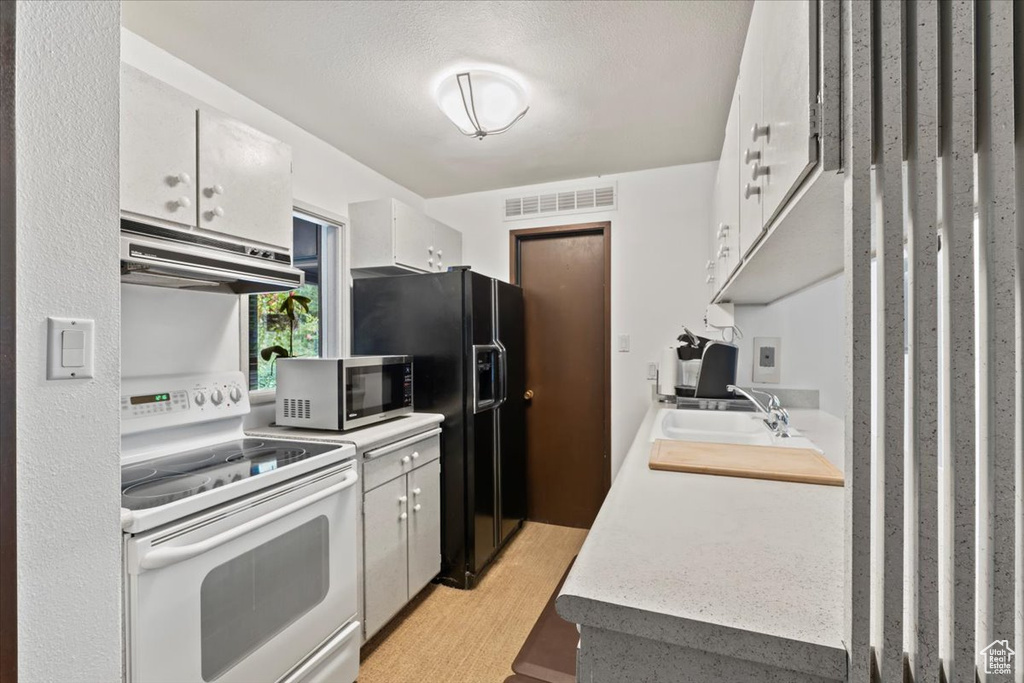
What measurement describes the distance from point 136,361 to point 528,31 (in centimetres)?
181

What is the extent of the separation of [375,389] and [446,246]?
1.34m

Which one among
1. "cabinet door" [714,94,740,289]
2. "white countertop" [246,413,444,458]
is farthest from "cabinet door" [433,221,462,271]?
"cabinet door" [714,94,740,289]

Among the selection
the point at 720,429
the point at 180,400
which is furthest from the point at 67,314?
the point at 720,429

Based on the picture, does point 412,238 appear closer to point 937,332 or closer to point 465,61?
point 465,61

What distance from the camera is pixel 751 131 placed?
45.6 inches

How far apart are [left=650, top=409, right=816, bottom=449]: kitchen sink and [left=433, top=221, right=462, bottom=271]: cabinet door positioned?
1.70m

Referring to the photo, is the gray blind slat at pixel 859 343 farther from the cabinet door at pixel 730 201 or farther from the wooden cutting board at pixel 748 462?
the cabinet door at pixel 730 201

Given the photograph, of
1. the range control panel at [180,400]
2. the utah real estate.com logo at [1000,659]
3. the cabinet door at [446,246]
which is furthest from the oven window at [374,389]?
the utah real estate.com logo at [1000,659]

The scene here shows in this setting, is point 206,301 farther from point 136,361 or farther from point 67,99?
point 67,99

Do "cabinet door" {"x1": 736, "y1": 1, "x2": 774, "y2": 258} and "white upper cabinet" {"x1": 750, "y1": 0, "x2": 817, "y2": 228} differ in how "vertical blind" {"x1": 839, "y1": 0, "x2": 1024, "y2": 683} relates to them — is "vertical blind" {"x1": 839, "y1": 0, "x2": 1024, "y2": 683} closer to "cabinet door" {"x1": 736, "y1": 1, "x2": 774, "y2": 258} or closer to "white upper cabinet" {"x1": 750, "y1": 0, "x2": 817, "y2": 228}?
"white upper cabinet" {"x1": 750, "y1": 0, "x2": 817, "y2": 228}

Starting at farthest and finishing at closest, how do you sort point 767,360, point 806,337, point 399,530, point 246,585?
1. point 767,360
2. point 806,337
3. point 399,530
4. point 246,585

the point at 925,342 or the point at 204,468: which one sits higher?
the point at 925,342

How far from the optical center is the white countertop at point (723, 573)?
0.58 metres

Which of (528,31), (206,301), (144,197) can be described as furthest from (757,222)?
(206,301)
